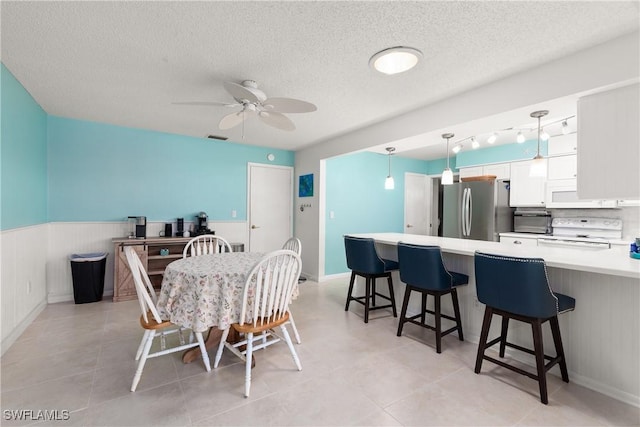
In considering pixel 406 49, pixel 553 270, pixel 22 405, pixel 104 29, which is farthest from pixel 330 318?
pixel 104 29

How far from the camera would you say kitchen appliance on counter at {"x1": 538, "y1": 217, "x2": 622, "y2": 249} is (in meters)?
3.93

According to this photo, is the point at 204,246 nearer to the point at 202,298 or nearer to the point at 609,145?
the point at 202,298

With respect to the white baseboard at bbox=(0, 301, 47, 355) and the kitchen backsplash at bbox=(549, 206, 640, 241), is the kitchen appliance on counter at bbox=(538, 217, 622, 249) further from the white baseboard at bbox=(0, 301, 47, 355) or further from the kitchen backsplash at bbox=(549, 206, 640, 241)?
the white baseboard at bbox=(0, 301, 47, 355)

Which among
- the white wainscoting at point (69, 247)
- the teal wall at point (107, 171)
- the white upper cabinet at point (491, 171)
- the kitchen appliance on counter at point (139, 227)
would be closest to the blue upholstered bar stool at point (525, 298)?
the white upper cabinet at point (491, 171)

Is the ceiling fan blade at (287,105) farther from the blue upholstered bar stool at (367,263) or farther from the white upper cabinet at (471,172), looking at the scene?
the white upper cabinet at (471,172)

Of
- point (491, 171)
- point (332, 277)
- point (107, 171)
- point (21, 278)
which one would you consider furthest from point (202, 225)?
point (491, 171)

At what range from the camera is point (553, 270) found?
7.64 ft

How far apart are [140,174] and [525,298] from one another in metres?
4.86

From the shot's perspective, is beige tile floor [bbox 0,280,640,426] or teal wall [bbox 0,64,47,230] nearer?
beige tile floor [bbox 0,280,640,426]

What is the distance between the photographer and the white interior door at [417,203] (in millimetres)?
6508

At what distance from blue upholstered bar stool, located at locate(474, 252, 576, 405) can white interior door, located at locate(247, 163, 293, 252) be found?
3895mm

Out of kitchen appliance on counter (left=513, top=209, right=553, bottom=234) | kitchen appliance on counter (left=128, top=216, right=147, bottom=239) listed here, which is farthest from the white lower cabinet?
kitchen appliance on counter (left=128, top=216, right=147, bottom=239)

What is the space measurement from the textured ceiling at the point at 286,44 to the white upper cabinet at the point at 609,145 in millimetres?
419

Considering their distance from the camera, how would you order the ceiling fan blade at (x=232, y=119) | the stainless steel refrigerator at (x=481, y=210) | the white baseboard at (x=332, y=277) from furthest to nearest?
1. the white baseboard at (x=332, y=277)
2. the stainless steel refrigerator at (x=481, y=210)
3. the ceiling fan blade at (x=232, y=119)
